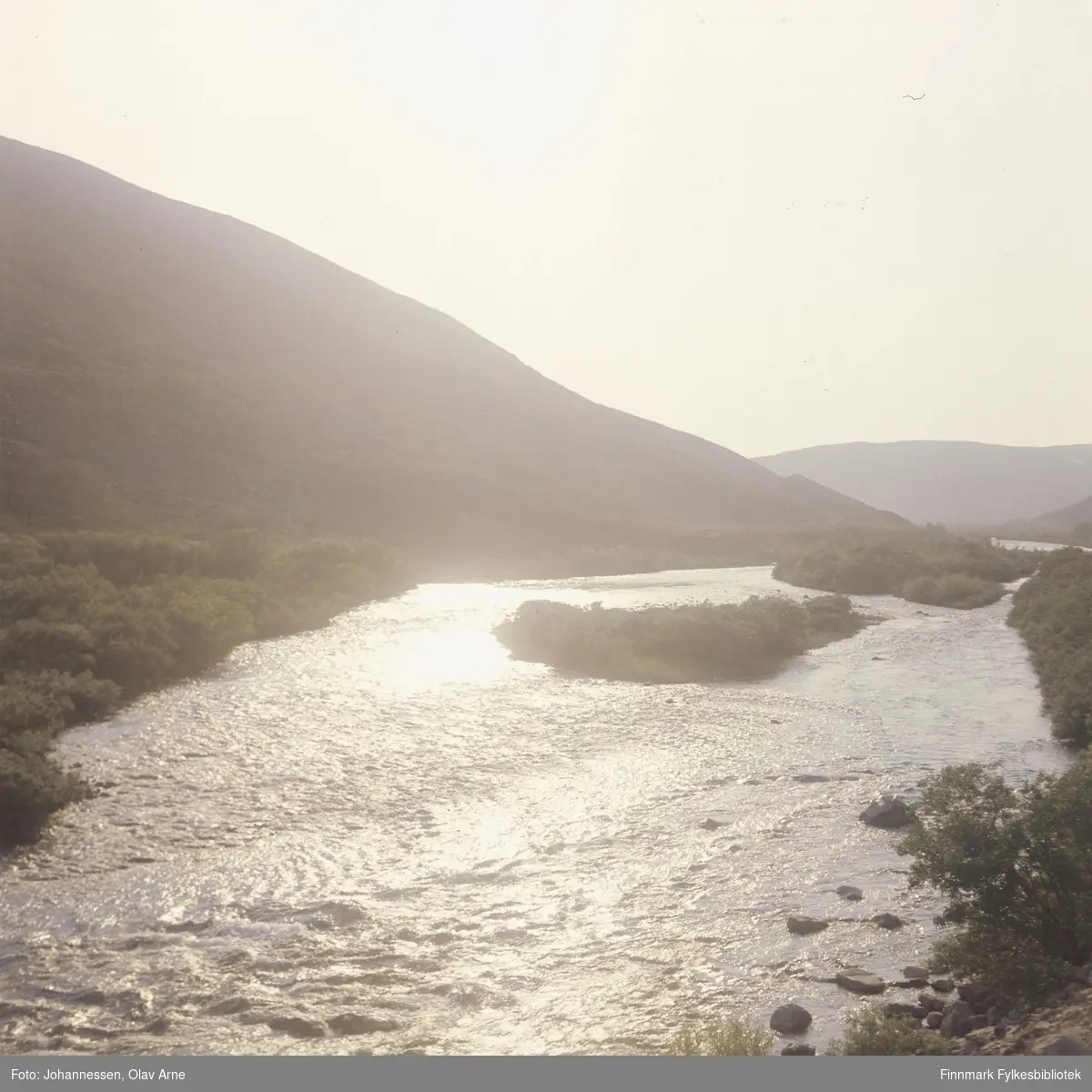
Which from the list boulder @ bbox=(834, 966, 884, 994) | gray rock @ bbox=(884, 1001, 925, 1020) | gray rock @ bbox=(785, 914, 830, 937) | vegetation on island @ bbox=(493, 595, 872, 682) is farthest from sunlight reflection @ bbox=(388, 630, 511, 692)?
gray rock @ bbox=(884, 1001, 925, 1020)

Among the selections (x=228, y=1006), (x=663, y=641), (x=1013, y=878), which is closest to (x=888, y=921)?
(x=1013, y=878)

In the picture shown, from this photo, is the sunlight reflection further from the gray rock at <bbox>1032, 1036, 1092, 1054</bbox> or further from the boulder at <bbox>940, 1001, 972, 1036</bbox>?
the gray rock at <bbox>1032, 1036, 1092, 1054</bbox>

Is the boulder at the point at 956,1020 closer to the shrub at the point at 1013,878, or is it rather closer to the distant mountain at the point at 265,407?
the shrub at the point at 1013,878

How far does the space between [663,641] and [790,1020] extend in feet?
76.0

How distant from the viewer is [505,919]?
12.9 m

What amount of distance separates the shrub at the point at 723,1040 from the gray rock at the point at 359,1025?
115 inches

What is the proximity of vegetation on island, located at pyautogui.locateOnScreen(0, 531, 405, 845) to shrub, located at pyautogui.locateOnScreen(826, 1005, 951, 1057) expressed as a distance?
41.1ft

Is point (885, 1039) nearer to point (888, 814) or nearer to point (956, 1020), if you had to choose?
point (956, 1020)

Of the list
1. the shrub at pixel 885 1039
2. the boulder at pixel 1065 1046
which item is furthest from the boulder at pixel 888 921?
the boulder at pixel 1065 1046

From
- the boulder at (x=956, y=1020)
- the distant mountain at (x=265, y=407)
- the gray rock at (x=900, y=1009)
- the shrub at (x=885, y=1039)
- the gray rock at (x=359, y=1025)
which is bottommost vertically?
the gray rock at (x=359, y=1025)

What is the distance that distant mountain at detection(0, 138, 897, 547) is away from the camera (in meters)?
81.0

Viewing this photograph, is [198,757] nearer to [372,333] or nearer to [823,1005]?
[823,1005]

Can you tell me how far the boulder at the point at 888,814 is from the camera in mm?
16453

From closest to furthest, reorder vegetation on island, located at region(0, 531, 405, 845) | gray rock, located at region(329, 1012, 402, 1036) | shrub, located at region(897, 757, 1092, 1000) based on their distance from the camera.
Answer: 1. gray rock, located at region(329, 1012, 402, 1036)
2. shrub, located at region(897, 757, 1092, 1000)
3. vegetation on island, located at region(0, 531, 405, 845)
